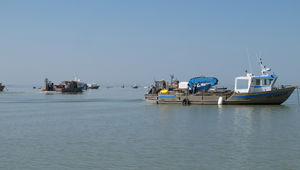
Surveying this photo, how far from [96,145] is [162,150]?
4194 millimetres

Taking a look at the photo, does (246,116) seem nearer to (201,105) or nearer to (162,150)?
(201,105)

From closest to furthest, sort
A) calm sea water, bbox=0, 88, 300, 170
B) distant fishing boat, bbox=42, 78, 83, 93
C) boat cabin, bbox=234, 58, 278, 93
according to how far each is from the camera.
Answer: calm sea water, bbox=0, 88, 300, 170
boat cabin, bbox=234, 58, 278, 93
distant fishing boat, bbox=42, 78, 83, 93

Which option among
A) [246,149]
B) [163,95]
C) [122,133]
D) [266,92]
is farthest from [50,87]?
[246,149]

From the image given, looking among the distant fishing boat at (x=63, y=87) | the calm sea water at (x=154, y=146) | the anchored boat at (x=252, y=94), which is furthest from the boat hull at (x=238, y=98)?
the distant fishing boat at (x=63, y=87)

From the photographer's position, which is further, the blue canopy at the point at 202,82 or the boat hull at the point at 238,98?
the blue canopy at the point at 202,82

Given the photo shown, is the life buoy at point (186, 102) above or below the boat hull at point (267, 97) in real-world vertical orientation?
below

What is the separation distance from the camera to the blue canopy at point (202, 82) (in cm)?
5878

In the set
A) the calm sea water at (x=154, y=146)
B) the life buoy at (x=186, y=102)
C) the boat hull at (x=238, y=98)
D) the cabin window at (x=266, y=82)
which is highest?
the cabin window at (x=266, y=82)

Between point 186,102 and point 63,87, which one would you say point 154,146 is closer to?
point 186,102

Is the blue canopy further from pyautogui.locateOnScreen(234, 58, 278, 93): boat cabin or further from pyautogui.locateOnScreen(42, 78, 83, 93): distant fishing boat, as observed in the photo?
pyautogui.locateOnScreen(42, 78, 83, 93): distant fishing boat

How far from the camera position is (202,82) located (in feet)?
193

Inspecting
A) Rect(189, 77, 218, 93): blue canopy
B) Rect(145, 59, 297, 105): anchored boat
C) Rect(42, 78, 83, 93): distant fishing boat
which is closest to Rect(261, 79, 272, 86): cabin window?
Rect(145, 59, 297, 105): anchored boat

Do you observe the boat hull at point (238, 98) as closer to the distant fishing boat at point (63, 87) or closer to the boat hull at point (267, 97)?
the boat hull at point (267, 97)

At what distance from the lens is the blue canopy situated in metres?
58.8
